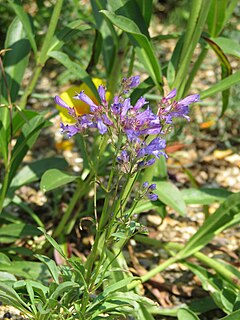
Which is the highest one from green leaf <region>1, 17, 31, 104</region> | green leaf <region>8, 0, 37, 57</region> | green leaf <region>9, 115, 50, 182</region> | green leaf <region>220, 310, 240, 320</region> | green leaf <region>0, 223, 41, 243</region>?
green leaf <region>8, 0, 37, 57</region>

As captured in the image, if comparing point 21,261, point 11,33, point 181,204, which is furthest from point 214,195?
point 11,33

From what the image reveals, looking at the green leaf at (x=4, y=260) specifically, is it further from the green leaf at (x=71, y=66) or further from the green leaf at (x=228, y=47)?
the green leaf at (x=228, y=47)

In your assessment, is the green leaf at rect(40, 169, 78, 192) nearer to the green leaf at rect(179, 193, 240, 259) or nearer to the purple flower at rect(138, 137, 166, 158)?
the green leaf at rect(179, 193, 240, 259)

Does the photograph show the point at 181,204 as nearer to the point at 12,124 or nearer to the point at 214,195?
the point at 214,195

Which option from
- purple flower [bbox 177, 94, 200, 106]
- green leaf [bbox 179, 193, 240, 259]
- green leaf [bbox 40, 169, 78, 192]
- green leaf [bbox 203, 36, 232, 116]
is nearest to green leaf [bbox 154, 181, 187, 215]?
green leaf [bbox 179, 193, 240, 259]

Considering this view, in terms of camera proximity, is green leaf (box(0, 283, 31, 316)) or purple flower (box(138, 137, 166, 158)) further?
green leaf (box(0, 283, 31, 316))

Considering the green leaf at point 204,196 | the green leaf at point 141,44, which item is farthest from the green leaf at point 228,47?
the green leaf at point 204,196

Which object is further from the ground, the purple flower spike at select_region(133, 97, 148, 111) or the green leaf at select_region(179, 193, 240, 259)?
the purple flower spike at select_region(133, 97, 148, 111)
